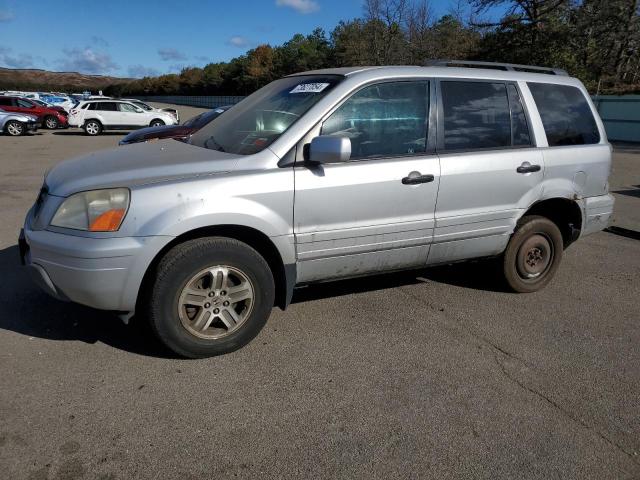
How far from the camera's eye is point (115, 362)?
10.9ft

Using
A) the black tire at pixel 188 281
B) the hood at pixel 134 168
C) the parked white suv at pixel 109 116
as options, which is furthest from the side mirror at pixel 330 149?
the parked white suv at pixel 109 116

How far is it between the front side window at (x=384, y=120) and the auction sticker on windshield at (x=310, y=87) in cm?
24

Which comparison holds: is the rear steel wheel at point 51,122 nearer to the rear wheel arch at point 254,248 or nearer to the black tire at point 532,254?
the rear wheel arch at point 254,248

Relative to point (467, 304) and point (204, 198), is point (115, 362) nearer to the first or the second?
point (204, 198)

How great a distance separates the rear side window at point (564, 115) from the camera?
449cm

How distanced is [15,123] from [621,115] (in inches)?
1104

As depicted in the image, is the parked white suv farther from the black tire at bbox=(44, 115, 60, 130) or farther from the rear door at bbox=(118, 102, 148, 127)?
the black tire at bbox=(44, 115, 60, 130)

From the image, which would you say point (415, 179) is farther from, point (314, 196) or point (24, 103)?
point (24, 103)

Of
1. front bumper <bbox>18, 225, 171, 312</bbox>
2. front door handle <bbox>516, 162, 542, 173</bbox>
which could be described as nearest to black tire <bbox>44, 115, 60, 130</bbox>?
front bumper <bbox>18, 225, 171, 312</bbox>

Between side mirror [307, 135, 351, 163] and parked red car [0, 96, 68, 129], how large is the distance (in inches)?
1035

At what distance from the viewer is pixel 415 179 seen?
3756 mm

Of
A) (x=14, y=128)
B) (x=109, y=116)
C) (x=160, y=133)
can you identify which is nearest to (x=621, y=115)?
(x=160, y=133)

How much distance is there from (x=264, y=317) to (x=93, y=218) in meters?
1.23

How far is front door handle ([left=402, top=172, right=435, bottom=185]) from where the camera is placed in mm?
3727
